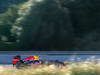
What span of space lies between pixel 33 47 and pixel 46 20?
102 inches

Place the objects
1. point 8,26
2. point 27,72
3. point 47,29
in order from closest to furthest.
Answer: point 27,72 → point 47,29 → point 8,26

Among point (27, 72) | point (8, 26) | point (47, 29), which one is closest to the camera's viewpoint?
point (27, 72)

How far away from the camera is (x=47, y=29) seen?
30250mm

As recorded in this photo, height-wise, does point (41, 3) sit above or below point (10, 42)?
above

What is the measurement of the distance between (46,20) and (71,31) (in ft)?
8.51

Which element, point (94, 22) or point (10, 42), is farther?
point (94, 22)

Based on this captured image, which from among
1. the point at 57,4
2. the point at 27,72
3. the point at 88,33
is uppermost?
the point at 57,4

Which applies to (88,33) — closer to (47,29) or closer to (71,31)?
(71,31)

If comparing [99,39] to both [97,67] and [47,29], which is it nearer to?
[47,29]

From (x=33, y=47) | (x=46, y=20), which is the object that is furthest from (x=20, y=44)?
(x=46, y=20)

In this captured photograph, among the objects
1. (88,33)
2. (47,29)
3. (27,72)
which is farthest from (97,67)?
(88,33)

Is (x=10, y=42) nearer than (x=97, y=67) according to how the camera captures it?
No

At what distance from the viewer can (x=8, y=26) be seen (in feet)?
106

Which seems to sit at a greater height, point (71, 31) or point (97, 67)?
point (71, 31)
